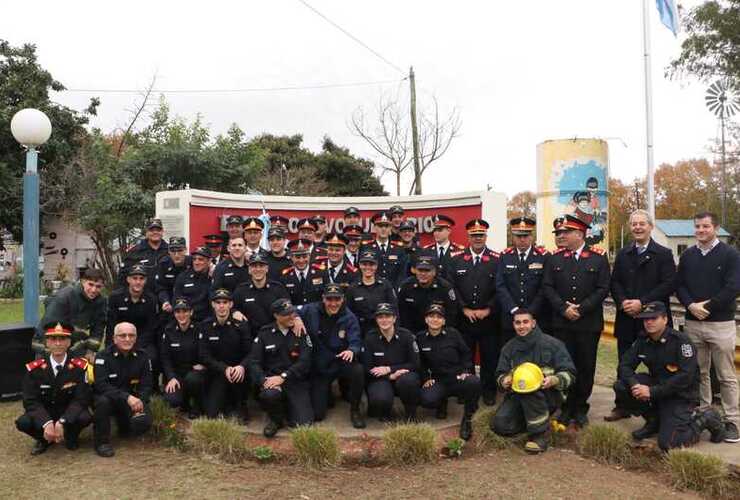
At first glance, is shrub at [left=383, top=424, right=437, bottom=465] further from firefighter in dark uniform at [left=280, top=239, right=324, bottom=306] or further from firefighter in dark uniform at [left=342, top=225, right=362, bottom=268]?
firefighter in dark uniform at [left=342, top=225, right=362, bottom=268]

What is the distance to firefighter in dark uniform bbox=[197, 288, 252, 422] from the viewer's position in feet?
18.9

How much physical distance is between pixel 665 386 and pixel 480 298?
76.2 inches

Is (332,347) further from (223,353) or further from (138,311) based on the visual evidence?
(138,311)

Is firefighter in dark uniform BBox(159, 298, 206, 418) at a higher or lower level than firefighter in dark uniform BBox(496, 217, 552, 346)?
lower

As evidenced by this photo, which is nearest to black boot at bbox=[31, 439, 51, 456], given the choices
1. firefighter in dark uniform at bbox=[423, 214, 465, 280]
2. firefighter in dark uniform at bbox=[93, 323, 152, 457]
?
firefighter in dark uniform at bbox=[93, 323, 152, 457]

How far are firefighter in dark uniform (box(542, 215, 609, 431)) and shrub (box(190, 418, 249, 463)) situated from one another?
2796 millimetres

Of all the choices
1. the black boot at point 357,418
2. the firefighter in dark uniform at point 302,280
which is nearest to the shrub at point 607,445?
the black boot at point 357,418

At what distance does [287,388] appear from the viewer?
18.4 ft

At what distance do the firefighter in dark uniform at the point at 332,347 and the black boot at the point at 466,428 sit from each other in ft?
3.02

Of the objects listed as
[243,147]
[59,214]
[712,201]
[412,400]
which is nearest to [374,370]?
[412,400]

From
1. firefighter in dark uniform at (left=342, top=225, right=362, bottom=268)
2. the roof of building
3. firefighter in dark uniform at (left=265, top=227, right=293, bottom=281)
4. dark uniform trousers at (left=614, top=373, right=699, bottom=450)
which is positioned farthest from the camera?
the roof of building

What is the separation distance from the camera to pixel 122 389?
5.43 meters

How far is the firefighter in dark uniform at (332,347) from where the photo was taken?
225 inches

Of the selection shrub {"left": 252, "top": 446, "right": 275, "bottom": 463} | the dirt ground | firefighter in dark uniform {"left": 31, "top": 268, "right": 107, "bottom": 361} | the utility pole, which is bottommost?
the dirt ground
